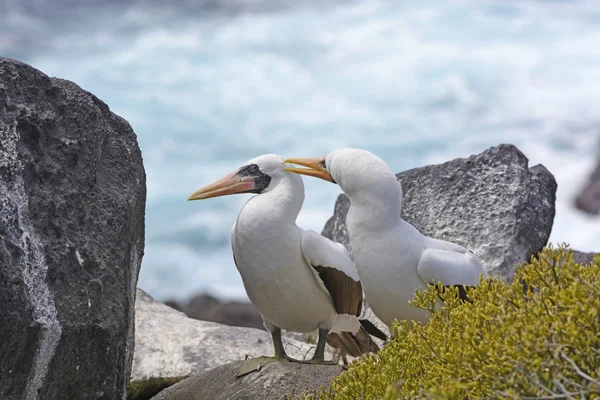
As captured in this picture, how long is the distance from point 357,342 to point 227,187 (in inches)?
65.8

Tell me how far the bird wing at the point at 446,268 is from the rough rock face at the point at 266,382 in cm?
95

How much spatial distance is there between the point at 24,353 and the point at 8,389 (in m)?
0.21

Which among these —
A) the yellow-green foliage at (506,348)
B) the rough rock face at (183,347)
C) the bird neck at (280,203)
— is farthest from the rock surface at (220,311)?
the yellow-green foliage at (506,348)

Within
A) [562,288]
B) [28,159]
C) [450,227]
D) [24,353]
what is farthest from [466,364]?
[450,227]

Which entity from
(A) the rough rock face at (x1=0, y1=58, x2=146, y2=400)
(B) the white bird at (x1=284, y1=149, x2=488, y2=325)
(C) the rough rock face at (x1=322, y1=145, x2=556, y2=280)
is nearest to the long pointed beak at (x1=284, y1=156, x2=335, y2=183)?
(B) the white bird at (x1=284, y1=149, x2=488, y2=325)

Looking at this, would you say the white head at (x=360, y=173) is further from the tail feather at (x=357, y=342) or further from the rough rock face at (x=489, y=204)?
the rough rock face at (x=489, y=204)

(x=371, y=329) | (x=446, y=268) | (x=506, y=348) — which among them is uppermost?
(x=446, y=268)

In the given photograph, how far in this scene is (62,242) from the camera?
15.9ft

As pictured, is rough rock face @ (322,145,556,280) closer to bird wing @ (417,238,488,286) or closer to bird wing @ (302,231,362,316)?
bird wing @ (417,238,488,286)

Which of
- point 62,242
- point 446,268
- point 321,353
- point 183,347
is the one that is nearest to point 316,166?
point 446,268

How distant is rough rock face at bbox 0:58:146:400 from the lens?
4.48m

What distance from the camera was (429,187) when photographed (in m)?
8.70

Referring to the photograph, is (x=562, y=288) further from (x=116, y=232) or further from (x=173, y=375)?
(x=173, y=375)

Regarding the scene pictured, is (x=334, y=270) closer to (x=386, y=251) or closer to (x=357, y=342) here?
(x=386, y=251)
